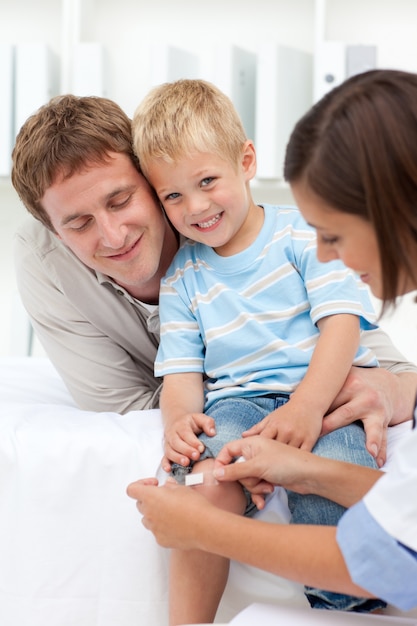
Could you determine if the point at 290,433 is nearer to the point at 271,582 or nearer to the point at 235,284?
the point at 271,582

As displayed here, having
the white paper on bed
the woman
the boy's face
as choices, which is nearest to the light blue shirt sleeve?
the woman

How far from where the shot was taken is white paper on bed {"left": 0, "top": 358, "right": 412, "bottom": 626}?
4.06 ft

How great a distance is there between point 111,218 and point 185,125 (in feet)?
0.63

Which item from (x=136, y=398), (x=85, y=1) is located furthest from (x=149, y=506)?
(x=85, y=1)

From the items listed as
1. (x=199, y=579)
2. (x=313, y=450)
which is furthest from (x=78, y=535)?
(x=313, y=450)

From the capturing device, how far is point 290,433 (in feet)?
3.78

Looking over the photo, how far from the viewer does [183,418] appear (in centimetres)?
125

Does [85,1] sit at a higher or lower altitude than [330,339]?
higher

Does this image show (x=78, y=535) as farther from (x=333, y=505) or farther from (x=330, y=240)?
(x=330, y=240)

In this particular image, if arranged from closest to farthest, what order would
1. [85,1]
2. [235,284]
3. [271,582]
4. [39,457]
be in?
1. [271,582]
2. [39,457]
3. [235,284]
4. [85,1]

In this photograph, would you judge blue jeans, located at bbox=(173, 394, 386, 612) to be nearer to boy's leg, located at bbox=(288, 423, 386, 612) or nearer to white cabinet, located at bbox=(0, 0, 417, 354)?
boy's leg, located at bbox=(288, 423, 386, 612)

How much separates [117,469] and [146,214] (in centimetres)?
42

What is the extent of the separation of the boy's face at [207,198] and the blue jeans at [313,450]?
264mm

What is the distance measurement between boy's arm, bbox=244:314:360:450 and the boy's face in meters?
0.21
